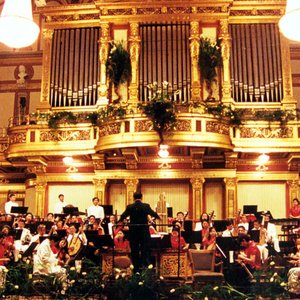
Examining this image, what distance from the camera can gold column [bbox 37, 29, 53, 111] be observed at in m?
16.8

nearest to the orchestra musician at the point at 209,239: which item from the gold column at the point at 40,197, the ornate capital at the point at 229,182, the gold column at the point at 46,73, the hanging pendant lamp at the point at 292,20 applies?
the ornate capital at the point at 229,182

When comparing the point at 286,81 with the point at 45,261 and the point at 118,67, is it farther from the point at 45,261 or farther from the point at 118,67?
the point at 45,261

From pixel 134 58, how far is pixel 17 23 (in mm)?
14514

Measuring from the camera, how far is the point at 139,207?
909 cm

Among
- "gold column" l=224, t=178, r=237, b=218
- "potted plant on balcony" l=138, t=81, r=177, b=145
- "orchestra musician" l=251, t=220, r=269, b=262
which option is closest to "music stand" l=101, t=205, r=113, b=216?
"potted plant on balcony" l=138, t=81, r=177, b=145

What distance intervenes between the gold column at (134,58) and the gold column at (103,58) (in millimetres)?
791

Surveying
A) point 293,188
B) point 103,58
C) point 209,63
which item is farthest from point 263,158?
point 103,58

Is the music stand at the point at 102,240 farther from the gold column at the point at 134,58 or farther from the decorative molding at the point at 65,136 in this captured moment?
the gold column at the point at 134,58

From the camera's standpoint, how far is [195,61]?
1627cm

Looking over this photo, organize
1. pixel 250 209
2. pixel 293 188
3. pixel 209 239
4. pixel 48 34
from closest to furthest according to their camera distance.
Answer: pixel 209 239 < pixel 250 209 < pixel 293 188 < pixel 48 34

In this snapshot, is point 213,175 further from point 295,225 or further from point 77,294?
point 77,294

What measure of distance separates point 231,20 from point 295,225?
8381mm

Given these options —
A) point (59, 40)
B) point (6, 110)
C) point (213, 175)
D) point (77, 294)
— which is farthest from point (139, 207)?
point (6, 110)

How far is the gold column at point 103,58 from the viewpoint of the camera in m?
16.4
